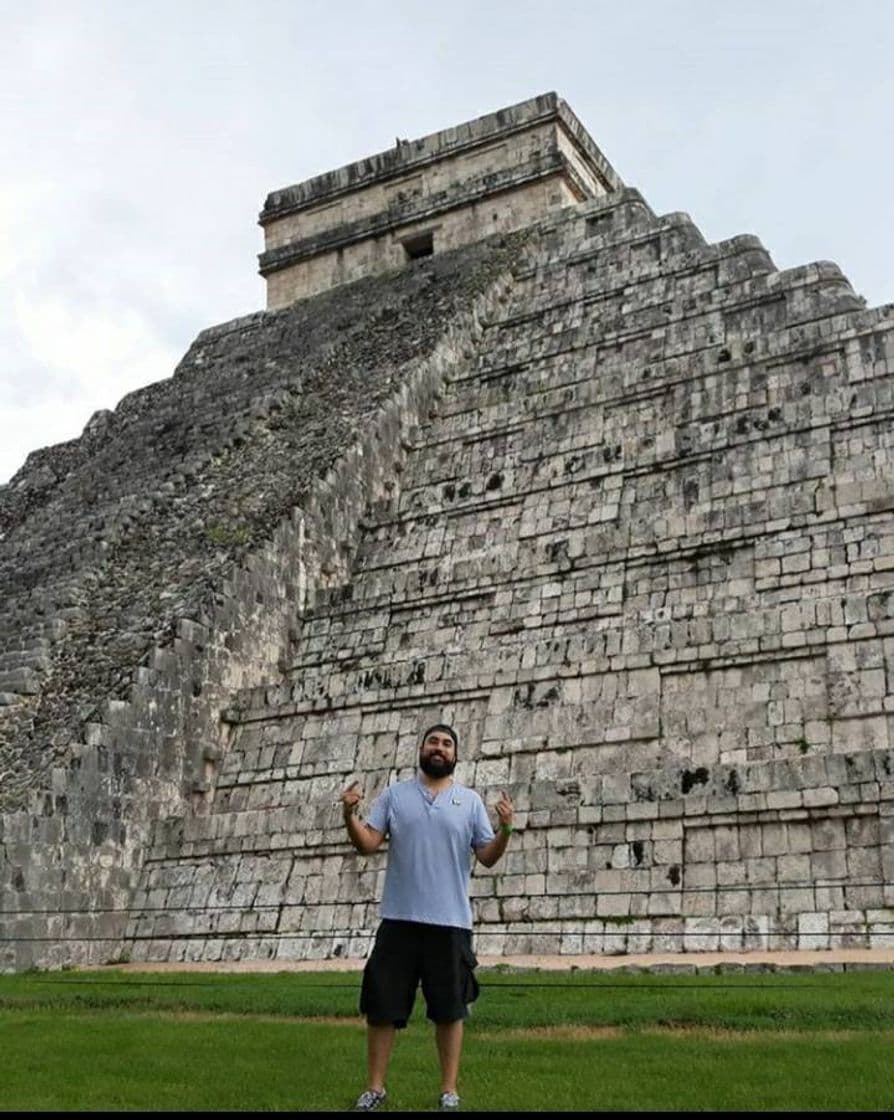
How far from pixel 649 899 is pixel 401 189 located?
17.6 metres

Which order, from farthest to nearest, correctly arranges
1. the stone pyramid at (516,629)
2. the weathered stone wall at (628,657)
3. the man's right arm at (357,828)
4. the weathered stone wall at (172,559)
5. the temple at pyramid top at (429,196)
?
1. the temple at pyramid top at (429,196)
2. the weathered stone wall at (172,559)
3. the stone pyramid at (516,629)
4. the weathered stone wall at (628,657)
5. the man's right arm at (357,828)

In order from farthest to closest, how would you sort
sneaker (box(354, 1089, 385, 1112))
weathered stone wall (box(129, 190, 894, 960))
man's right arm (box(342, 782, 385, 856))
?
weathered stone wall (box(129, 190, 894, 960))
man's right arm (box(342, 782, 385, 856))
sneaker (box(354, 1089, 385, 1112))

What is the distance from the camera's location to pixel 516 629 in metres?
13.8

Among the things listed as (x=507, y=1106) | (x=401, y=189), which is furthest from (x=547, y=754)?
(x=401, y=189)

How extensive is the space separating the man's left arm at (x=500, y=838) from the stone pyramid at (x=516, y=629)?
4.73 meters

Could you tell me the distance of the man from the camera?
510cm

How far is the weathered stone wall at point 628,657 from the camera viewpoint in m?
10.3

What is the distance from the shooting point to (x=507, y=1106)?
490cm

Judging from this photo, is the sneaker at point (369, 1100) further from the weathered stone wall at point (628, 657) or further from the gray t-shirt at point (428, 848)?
the weathered stone wall at point (628, 657)

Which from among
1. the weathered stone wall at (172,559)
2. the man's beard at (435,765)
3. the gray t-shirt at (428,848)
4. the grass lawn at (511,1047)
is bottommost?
the grass lawn at (511,1047)

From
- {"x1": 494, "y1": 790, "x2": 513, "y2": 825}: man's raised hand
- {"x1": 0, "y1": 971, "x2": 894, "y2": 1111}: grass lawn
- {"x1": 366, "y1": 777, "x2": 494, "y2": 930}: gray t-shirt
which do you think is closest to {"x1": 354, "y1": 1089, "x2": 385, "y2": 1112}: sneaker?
{"x1": 0, "y1": 971, "x2": 894, "y2": 1111}: grass lawn

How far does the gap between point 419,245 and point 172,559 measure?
33.7 ft

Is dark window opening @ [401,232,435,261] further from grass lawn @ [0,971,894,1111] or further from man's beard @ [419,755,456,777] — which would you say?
man's beard @ [419,755,456,777]

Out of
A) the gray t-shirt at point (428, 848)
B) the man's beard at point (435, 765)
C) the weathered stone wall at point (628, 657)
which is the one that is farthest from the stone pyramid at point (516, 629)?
the man's beard at point (435, 765)
